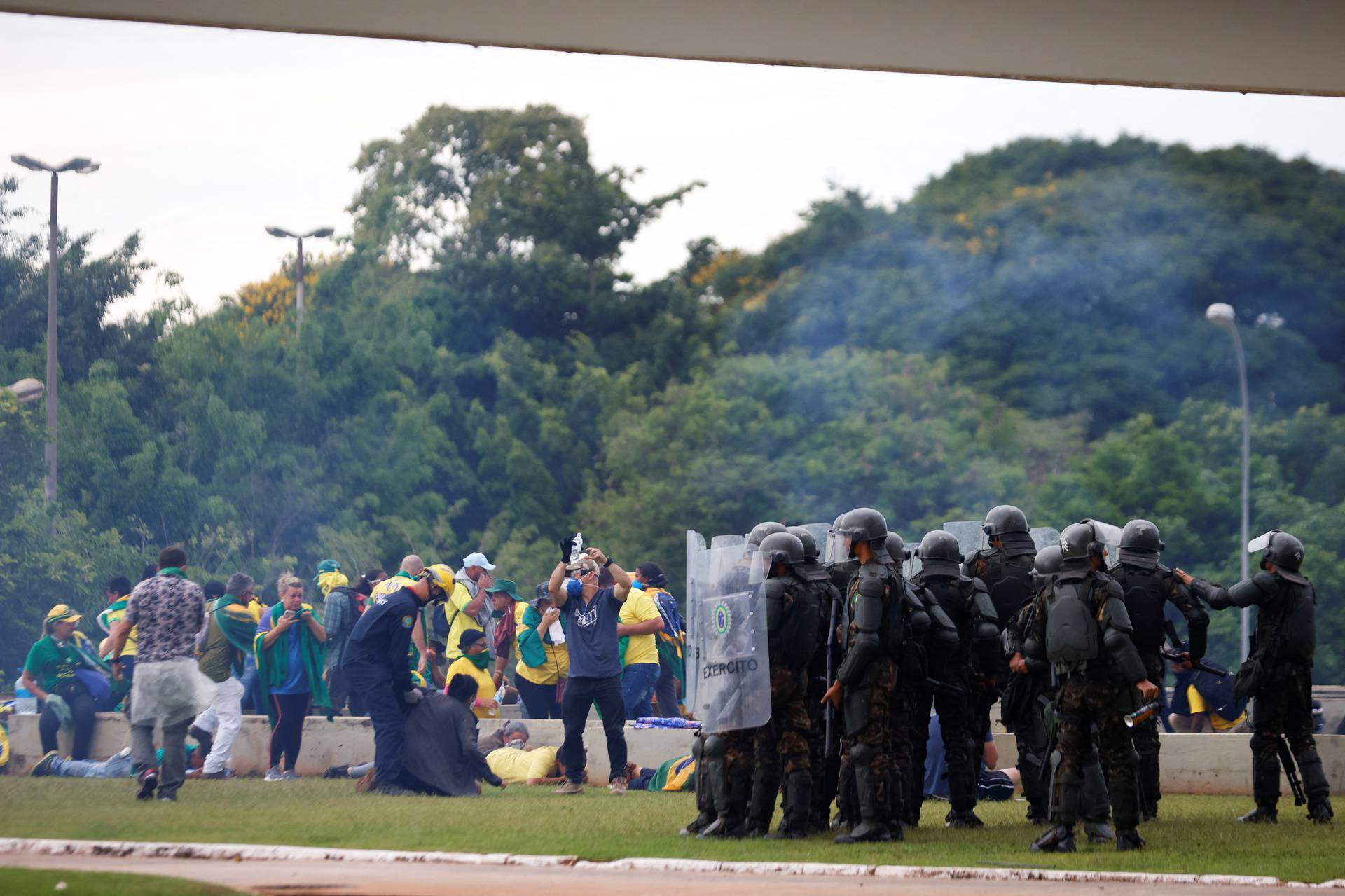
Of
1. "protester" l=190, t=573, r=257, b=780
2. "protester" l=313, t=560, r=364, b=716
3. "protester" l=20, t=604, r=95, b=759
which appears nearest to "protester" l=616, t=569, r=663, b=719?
"protester" l=313, t=560, r=364, b=716

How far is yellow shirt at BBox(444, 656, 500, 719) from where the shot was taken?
554 inches

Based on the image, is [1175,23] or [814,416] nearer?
[1175,23]

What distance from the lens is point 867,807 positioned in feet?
29.9

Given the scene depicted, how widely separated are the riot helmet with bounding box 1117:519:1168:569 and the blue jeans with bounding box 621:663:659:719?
4.51 meters

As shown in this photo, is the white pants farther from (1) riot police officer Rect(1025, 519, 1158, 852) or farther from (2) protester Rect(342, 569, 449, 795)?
(1) riot police officer Rect(1025, 519, 1158, 852)

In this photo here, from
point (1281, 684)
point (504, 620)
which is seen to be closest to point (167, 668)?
point (504, 620)

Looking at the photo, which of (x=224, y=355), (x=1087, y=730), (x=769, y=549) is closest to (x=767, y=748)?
(x=769, y=549)

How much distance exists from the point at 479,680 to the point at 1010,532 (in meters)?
5.18

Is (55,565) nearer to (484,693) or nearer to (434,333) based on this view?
(484,693)

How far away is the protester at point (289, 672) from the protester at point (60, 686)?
1.59 m

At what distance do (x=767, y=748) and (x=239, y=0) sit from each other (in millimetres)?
5125

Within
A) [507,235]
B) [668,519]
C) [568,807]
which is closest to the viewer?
[568,807]

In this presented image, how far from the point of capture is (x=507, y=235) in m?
38.7

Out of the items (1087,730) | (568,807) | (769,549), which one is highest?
(769,549)
